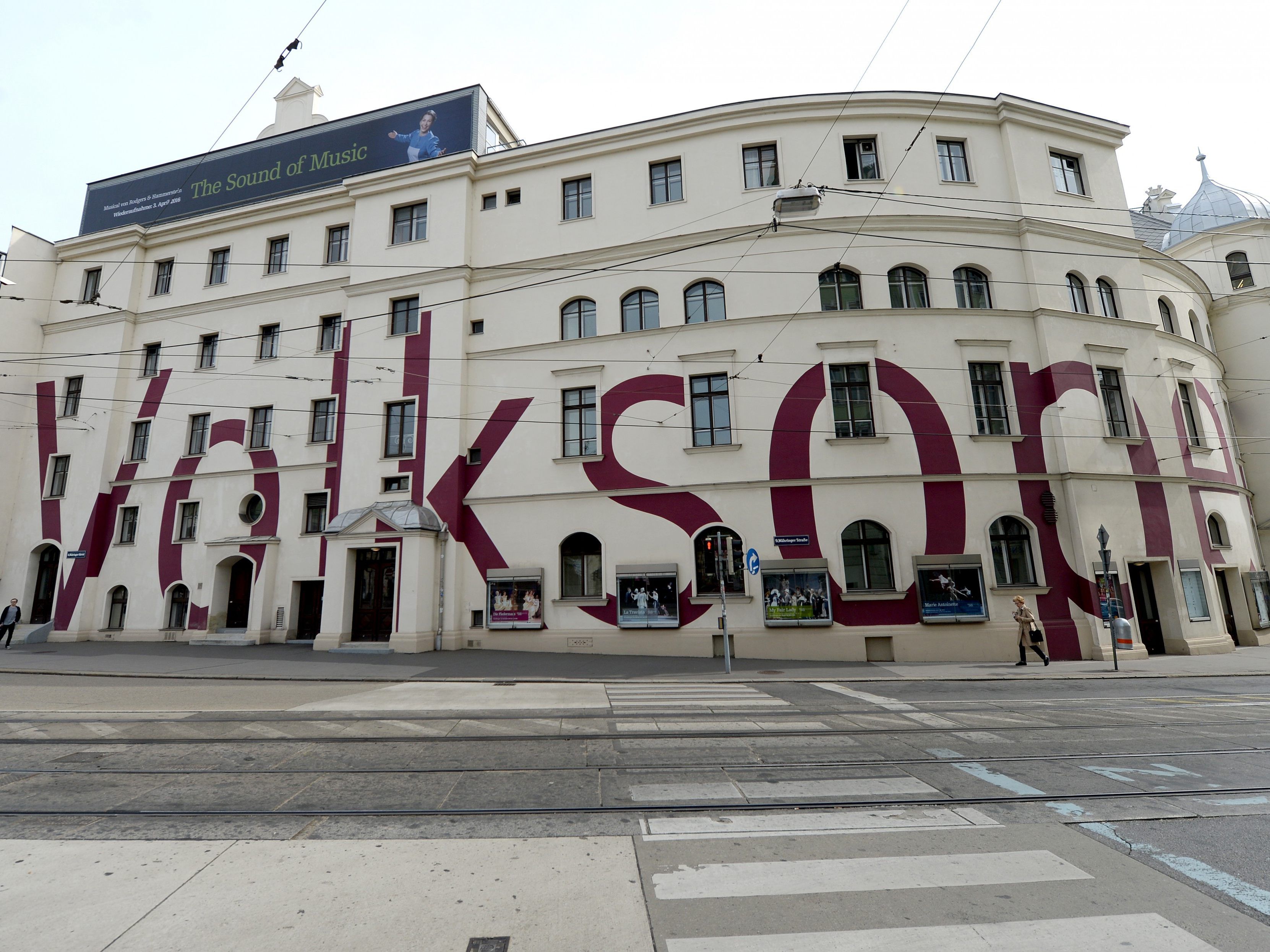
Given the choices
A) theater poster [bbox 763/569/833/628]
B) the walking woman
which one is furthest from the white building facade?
the walking woman

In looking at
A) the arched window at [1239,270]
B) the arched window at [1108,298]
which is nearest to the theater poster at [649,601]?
the arched window at [1108,298]

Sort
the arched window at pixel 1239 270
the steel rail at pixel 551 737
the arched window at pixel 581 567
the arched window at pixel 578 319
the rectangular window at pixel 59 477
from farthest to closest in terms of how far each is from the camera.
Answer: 1. the arched window at pixel 1239 270
2. the rectangular window at pixel 59 477
3. the arched window at pixel 578 319
4. the arched window at pixel 581 567
5. the steel rail at pixel 551 737

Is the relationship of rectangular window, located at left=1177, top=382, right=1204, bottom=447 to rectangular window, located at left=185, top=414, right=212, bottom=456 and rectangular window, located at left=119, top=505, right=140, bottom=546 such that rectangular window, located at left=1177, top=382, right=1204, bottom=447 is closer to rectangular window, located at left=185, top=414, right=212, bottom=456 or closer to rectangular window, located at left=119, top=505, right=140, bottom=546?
rectangular window, located at left=185, top=414, right=212, bottom=456

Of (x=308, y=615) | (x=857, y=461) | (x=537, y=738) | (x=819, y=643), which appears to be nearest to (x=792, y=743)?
(x=537, y=738)

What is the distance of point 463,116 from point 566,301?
9292mm

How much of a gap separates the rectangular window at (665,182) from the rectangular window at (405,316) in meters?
9.08

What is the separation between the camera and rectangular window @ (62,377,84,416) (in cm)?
2681

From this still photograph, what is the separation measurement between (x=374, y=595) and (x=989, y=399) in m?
19.9

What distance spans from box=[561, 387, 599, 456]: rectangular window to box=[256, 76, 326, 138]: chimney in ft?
64.2

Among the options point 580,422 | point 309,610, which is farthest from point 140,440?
point 580,422

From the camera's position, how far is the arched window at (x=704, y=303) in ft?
65.7

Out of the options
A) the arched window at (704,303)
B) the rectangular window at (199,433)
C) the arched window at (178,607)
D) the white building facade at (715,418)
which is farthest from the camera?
the rectangular window at (199,433)

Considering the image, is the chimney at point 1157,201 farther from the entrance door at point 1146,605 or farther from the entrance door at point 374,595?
the entrance door at point 374,595

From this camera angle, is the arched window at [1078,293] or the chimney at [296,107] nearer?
the arched window at [1078,293]
